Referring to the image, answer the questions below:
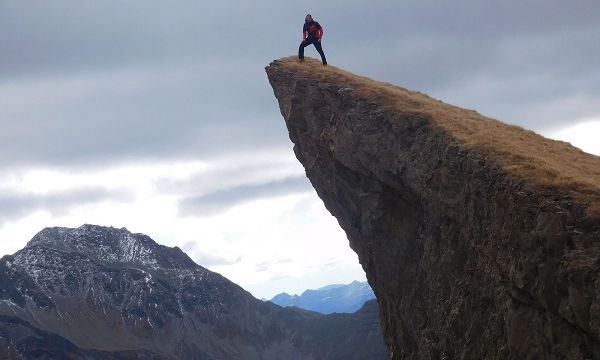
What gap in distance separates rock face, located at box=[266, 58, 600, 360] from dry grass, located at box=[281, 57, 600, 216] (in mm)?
93

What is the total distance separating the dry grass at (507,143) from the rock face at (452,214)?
93 mm

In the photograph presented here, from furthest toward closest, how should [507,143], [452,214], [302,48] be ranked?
[302,48], [452,214], [507,143]

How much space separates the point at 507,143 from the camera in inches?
1326

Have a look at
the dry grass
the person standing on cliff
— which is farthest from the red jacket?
the dry grass

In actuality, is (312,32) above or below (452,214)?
above

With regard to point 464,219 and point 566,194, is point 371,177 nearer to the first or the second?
point 464,219

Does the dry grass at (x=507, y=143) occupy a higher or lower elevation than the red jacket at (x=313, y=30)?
lower

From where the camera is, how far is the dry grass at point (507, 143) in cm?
2714

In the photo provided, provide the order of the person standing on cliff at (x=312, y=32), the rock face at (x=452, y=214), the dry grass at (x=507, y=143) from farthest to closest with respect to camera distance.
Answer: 1. the person standing on cliff at (x=312, y=32)
2. the dry grass at (x=507, y=143)
3. the rock face at (x=452, y=214)

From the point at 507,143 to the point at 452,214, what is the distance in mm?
4506

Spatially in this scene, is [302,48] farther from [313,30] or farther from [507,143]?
[507,143]

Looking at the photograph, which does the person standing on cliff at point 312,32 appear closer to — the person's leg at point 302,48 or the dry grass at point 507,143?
the person's leg at point 302,48

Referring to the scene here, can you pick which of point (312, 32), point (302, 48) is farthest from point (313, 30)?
point (302, 48)

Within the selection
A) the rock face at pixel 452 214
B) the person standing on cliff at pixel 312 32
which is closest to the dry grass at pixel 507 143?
the rock face at pixel 452 214
